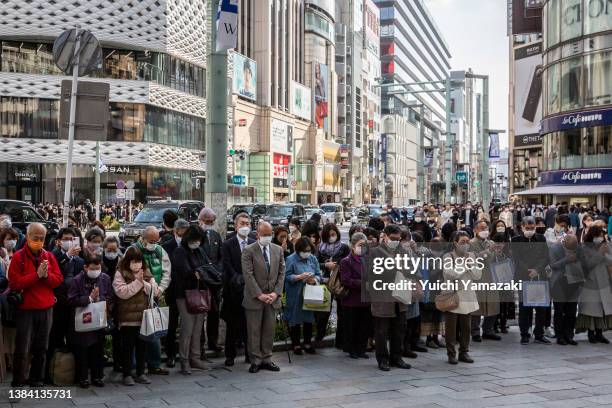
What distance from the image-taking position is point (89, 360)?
880cm

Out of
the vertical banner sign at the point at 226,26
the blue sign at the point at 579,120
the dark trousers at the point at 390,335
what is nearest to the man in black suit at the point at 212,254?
the dark trousers at the point at 390,335

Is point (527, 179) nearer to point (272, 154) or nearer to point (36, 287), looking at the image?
point (272, 154)

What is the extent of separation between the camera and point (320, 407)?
7773 mm

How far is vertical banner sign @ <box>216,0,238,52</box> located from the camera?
10531 mm

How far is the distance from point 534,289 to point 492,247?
0.95m

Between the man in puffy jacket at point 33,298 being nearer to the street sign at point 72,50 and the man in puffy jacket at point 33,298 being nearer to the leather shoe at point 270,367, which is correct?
A: the leather shoe at point 270,367

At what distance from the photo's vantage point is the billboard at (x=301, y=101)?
289ft

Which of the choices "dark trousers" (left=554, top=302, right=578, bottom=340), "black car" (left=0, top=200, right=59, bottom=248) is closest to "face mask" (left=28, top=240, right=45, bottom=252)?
"dark trousers" (left=554, top=302, right=578, bottom=340)

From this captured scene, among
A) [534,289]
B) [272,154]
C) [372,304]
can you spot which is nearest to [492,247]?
[534,289]

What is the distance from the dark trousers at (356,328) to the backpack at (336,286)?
0.82 feet

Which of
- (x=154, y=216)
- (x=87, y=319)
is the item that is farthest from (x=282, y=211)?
(x=87, y=319)

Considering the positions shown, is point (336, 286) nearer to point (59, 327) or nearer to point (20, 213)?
point (59, 327)

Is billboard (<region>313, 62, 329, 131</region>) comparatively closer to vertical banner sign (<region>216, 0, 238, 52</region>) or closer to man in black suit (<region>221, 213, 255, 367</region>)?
vertical banner sign (<region>216, 0, 238, 52</region>)

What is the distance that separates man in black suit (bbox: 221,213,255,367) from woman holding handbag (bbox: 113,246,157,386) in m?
1.43
